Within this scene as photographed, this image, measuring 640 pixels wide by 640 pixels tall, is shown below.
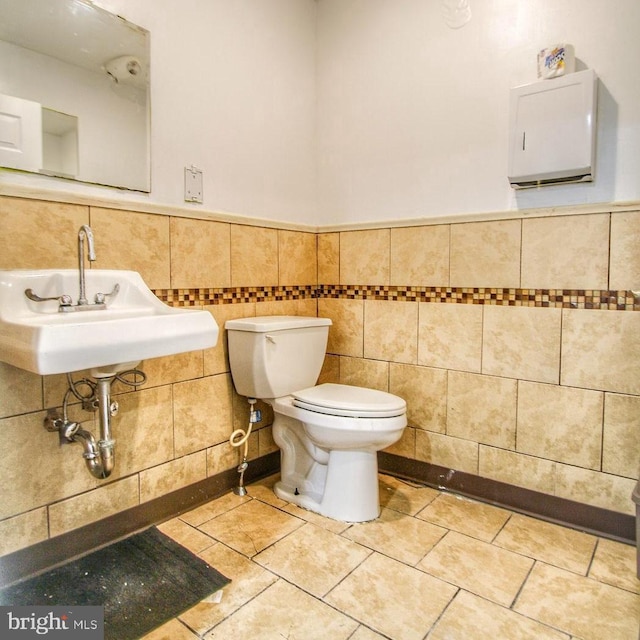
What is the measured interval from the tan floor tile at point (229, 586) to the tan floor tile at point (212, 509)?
21 cm

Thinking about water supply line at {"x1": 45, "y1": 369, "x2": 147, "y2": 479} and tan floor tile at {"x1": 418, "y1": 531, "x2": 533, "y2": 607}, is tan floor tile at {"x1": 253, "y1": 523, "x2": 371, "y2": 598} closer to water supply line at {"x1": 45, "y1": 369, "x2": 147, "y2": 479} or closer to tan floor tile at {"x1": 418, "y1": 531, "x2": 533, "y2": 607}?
tan floor tile at {"x1": 418, "y1": 531, "x2": 533, "y2": 607}

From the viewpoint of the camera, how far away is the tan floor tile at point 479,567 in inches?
55.9

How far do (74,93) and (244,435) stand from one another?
1.44 meters

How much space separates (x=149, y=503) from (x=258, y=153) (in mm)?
1549

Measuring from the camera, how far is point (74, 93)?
5.08 ft

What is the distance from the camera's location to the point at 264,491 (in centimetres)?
208

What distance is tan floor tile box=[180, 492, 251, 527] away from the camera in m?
1.83

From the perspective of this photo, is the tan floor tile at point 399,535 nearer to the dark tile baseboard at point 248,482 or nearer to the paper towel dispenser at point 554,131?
the dark tile baseboard at point 248,482

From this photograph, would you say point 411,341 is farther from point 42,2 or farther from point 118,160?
point 42,2

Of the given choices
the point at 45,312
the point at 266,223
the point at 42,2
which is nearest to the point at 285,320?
the point at 266,223

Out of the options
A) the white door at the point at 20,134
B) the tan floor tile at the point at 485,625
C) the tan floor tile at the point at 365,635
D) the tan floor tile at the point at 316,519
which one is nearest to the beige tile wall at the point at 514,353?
the tan floor tile at the point at 316,519

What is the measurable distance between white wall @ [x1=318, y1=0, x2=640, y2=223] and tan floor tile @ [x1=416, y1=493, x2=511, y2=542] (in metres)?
1.21

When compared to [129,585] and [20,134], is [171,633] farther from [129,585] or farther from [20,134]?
[20,134]

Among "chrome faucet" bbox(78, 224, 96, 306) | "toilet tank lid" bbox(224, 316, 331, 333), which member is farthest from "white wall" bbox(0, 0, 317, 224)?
"toilet tank lid" bbox(224, 316, 331, 333)
